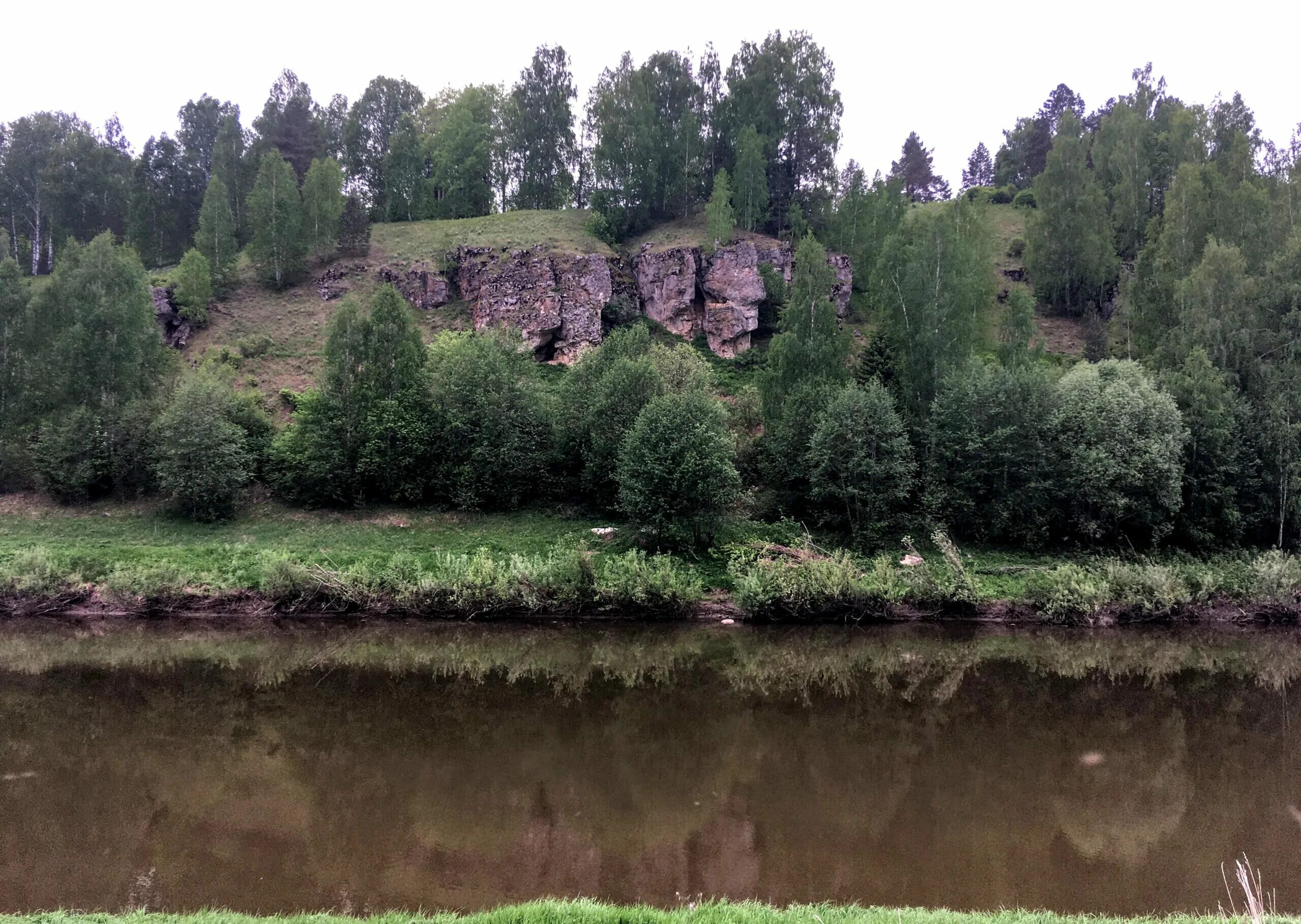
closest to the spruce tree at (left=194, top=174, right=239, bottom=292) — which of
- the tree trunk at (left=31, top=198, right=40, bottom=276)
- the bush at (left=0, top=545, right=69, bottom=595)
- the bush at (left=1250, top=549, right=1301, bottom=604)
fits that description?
the tree trunk at (left=31, top=198, right=40, bottom=276)

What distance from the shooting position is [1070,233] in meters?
57.0

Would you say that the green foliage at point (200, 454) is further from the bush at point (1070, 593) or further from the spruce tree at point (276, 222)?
the bush at point (1070, 593)

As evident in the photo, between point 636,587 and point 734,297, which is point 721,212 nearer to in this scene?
point 734,297

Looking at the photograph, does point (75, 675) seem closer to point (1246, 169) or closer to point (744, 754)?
point (744, 754)

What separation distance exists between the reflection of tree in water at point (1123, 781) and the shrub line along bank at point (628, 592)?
842cm

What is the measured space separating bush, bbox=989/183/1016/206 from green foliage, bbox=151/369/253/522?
7521 cm

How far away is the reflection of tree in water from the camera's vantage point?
1153 cm

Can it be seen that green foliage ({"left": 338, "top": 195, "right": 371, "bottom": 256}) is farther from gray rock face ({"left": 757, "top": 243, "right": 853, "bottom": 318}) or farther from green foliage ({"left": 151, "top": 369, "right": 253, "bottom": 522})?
gray rock face ({"left": 757, "top": 243, "right": 853, "bottom": 318})

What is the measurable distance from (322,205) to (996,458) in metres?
51.1

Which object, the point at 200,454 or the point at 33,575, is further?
the point at 200,454

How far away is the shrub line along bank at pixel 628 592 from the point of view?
1021 inches

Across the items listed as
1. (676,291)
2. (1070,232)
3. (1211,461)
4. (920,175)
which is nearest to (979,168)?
(920,175)

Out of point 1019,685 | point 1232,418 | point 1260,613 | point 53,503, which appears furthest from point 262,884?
point 1232,418

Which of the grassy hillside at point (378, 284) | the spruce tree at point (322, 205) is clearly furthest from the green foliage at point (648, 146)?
the spruce tree at point (322, 205)
